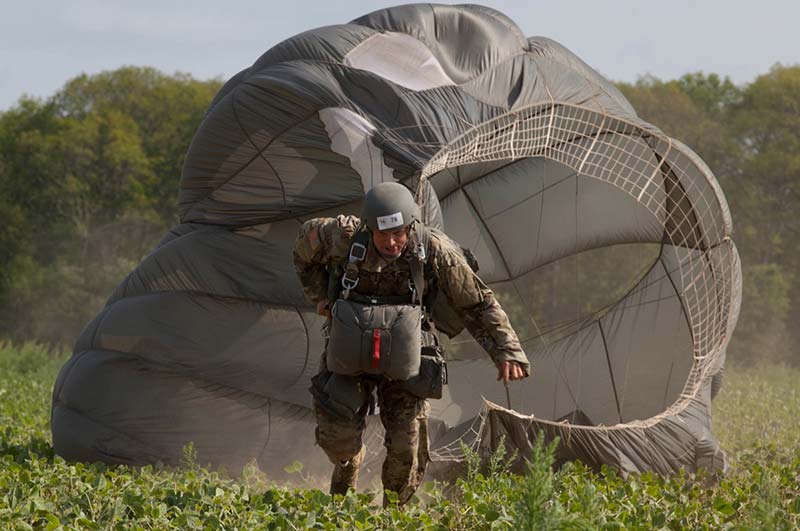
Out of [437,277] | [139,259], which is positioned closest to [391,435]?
[437,277]

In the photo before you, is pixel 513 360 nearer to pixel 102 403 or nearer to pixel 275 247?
pixel 275 247

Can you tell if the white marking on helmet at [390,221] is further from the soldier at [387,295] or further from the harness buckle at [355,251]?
the harness buckle at [355,251]

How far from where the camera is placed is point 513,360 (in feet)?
19.4

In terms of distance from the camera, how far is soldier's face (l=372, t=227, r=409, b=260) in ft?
18.8

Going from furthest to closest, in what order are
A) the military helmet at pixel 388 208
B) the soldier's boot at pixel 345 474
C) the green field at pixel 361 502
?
the soldier's boot at pixel 345 474 → the military helmet at pixel 388 208 → the green field at pixel 361 502

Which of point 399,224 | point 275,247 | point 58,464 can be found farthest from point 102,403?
point 399,224

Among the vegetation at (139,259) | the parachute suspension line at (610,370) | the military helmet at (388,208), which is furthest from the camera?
the parachute suspension line at (610,370)

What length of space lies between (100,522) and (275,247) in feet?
9.57

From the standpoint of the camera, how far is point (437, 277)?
599cm

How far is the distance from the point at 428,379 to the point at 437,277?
0.51 meters

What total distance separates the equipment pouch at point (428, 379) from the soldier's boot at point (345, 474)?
18.9 inches

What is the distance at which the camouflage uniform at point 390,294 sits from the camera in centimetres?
591

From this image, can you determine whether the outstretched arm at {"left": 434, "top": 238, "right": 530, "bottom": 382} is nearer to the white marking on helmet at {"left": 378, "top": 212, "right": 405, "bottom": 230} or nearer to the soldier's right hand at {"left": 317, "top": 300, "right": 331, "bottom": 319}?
the white marking on helmet at {"left": 378, "top": 212, "right": 405, "bottom": 230}

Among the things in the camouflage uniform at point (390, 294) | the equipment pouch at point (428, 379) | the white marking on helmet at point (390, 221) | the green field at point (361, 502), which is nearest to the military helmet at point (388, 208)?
the white marking on helmet at point (390, 221)
